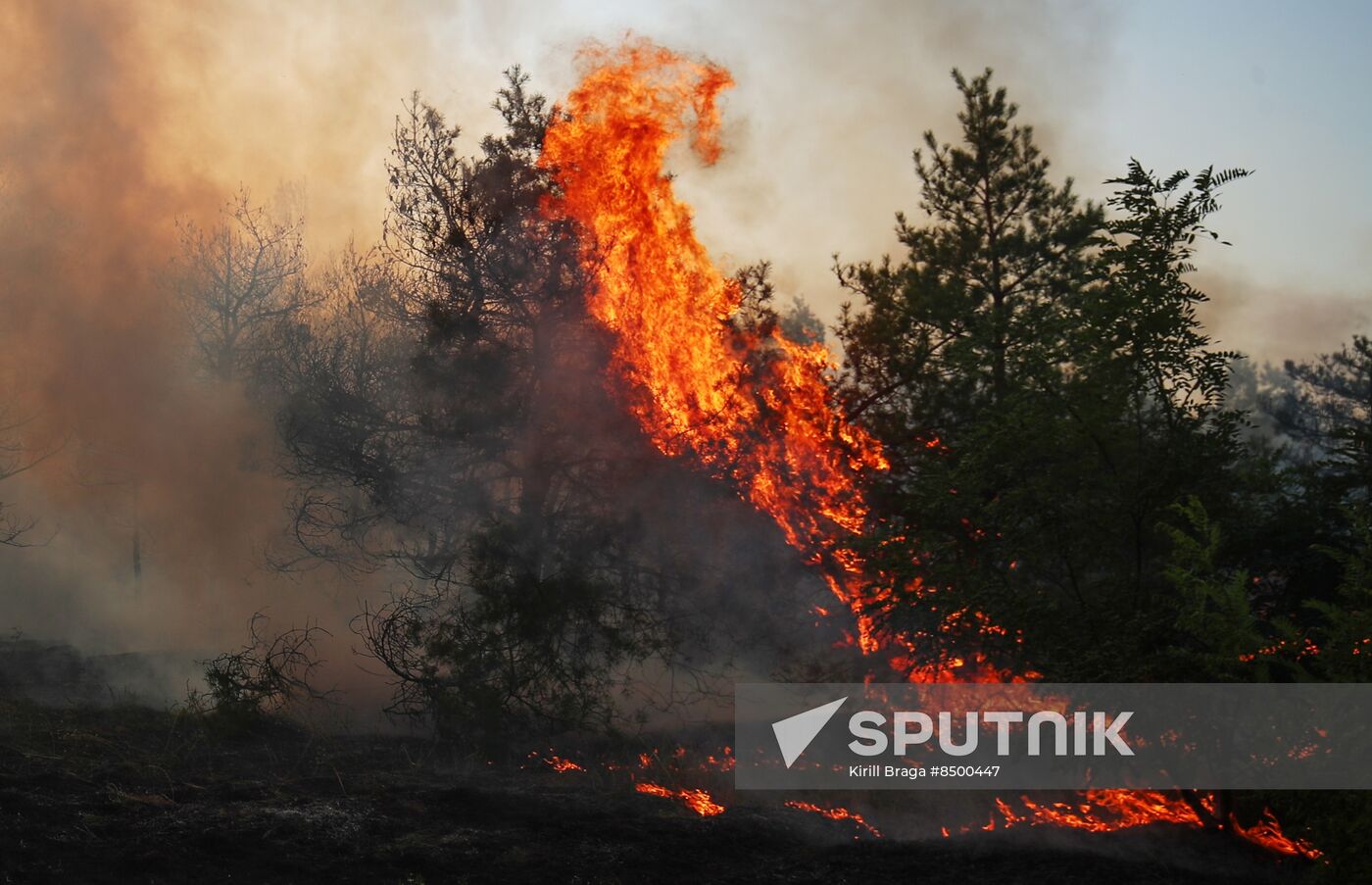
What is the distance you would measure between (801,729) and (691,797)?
107 inches

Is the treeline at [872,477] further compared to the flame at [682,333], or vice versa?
the flame at [682,333]

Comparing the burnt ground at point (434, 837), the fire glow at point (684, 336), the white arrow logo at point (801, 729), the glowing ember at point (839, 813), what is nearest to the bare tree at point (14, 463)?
the burnt ground at point (434, 837)

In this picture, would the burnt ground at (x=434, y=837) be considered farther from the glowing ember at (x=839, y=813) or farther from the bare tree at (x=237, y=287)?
the bare tree at (x=237, y=287)

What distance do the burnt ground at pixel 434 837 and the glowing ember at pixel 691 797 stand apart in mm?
216

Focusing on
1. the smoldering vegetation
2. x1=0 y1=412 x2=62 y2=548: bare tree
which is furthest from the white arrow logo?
x1=0 y1=412 x2=62 y2=548: bare tree

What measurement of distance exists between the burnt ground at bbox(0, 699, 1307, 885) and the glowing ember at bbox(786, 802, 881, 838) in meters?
0.26

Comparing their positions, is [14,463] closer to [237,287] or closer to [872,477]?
[237,287]

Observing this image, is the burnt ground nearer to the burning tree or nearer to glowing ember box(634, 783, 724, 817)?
glowing ember box(634, 783, 724, 817)

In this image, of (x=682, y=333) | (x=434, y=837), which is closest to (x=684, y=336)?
Answer: (x=682, y=333)

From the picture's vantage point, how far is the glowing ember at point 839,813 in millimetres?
12211

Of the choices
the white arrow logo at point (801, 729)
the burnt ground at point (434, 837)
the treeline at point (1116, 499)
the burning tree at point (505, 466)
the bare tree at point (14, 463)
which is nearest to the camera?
the burnt ground at point (434, 837)

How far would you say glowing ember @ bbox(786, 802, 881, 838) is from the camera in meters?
12.2

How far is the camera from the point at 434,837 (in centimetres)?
1038

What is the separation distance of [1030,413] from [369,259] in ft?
54.9
